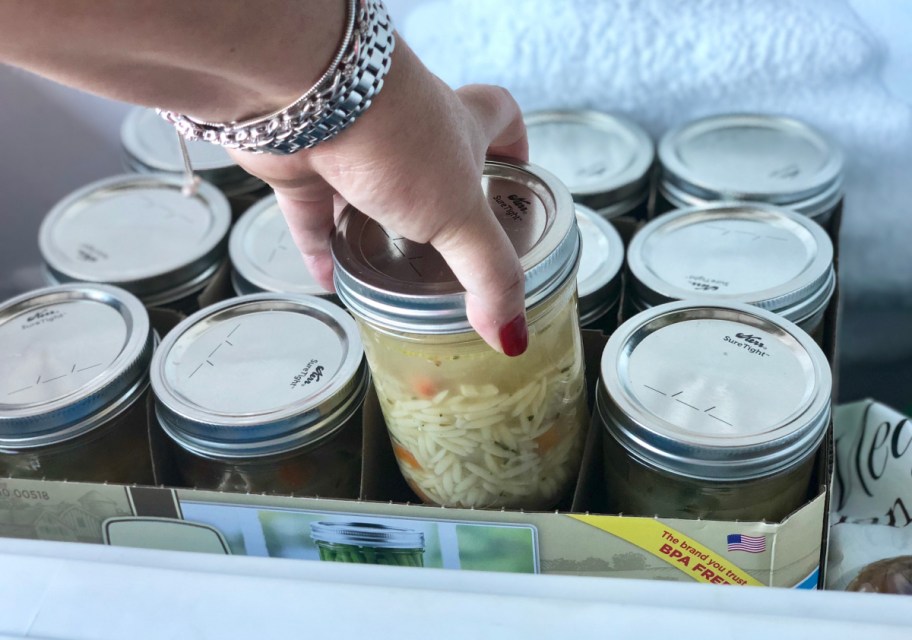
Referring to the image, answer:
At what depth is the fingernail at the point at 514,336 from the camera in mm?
520

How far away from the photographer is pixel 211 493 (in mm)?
632

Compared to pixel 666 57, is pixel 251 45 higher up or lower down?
higher up

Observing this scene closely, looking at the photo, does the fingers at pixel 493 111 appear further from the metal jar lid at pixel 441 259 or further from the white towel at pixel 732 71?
the white towel at pixel 732 71

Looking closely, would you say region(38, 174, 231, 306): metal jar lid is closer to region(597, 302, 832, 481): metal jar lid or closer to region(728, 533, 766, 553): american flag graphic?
region(597, 302, 832, 481): metal jar lid

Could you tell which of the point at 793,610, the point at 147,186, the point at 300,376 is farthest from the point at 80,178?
the point at 793,610

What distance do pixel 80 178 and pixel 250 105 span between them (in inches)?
34.7

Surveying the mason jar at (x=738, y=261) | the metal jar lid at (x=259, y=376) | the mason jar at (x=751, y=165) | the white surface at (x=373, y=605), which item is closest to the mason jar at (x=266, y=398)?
the metal jar lid at (x=259, y=376)

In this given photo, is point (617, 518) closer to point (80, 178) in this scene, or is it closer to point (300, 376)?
point (300, 376)

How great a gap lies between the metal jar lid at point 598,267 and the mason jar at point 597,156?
0.23 ft

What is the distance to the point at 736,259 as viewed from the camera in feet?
2.61

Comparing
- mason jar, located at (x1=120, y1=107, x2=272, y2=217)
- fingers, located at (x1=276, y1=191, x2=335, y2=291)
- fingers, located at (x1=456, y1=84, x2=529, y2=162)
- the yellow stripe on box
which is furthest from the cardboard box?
mason jar, located at (x1=120, y1=107, x2=272, y2=217)

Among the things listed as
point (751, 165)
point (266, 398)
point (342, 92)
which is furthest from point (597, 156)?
point (342, 92)

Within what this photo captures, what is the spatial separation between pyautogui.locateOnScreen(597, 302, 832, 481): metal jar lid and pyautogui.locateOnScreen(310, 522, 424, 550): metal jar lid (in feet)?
0.52

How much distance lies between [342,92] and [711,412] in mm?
341
